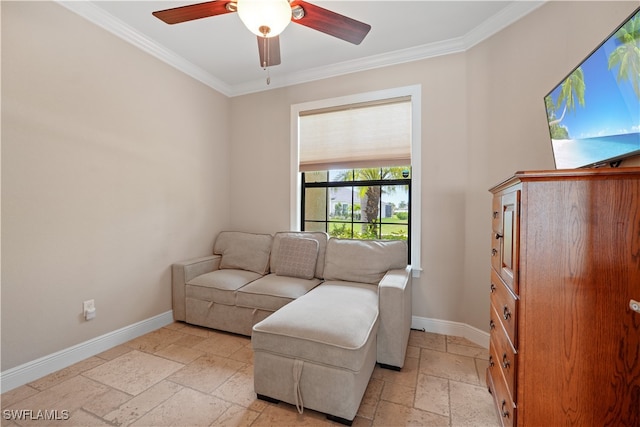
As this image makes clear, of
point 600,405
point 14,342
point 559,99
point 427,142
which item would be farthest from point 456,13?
point 14,342

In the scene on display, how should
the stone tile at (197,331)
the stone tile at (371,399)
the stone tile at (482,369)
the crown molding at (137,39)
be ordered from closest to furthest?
the stone tile at (371,399)
the stone tile at (482,369)
the crown molding at (137,39)
the stone tile at (197,331)

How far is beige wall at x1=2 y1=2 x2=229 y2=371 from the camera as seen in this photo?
1.75 meters

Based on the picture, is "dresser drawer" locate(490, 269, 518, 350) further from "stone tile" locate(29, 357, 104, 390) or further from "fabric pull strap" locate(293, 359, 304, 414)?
"stone tile" locate(29, 357, 104, 390)

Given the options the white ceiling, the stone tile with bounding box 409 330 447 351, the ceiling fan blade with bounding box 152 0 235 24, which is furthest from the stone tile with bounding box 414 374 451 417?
the white ceiling

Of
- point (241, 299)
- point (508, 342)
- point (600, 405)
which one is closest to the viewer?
point (600, 405)

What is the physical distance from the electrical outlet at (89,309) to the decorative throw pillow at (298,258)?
154cm

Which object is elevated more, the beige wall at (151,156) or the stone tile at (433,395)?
the beige wall at (151,156)

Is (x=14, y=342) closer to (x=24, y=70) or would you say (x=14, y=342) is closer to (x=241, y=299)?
(x=241, y=299)

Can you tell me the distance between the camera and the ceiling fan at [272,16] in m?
1.33

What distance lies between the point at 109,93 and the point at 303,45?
5.82 ft

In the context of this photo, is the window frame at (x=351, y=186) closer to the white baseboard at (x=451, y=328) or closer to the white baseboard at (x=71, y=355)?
the white baseboard at (x=451, y=328)

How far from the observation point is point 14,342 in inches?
68.5

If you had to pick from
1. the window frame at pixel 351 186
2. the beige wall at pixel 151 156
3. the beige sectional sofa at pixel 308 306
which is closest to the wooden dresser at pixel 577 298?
the beige sectional sofa at pixel 308 306

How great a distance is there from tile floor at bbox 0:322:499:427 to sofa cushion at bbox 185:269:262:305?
0.45 m
